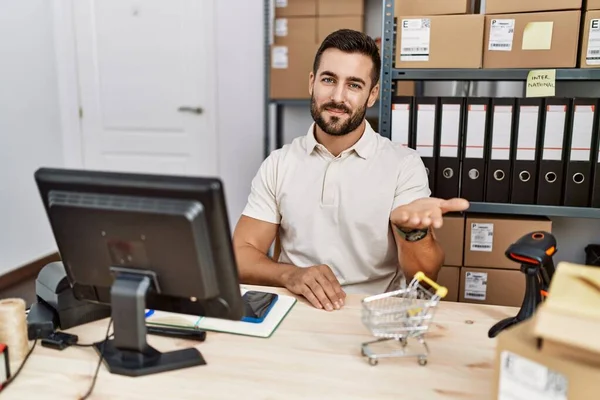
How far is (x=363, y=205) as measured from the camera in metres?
1.65

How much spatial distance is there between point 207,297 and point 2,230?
2.72m

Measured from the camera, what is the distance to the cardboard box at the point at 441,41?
6.10 ft

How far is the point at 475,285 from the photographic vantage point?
6.49 ft

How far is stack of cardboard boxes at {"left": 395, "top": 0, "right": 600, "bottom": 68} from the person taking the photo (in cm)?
179

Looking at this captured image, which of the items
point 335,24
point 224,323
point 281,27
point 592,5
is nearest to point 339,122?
point 224,323

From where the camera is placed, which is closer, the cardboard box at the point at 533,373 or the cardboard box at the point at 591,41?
the cardboard box at the point at 533,373

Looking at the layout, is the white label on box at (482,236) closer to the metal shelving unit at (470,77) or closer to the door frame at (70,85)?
the metal shelving unit at (470,77)

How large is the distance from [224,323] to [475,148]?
1168 millimetres

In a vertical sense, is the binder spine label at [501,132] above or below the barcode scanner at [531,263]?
above

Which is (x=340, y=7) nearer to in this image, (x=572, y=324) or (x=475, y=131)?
(x=475, y=131)

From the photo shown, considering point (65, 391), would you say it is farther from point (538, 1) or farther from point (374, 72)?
point (538, 1)

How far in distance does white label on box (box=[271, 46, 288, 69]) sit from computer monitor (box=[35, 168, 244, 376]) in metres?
1.89

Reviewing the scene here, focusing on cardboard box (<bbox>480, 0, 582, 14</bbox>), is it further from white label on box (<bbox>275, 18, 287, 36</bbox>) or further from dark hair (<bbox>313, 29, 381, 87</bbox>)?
white label on box (<bbox>275, 18, 287, 36</bbox>)

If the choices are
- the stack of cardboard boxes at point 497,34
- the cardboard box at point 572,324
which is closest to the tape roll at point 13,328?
the cardboard box at point 572,324
